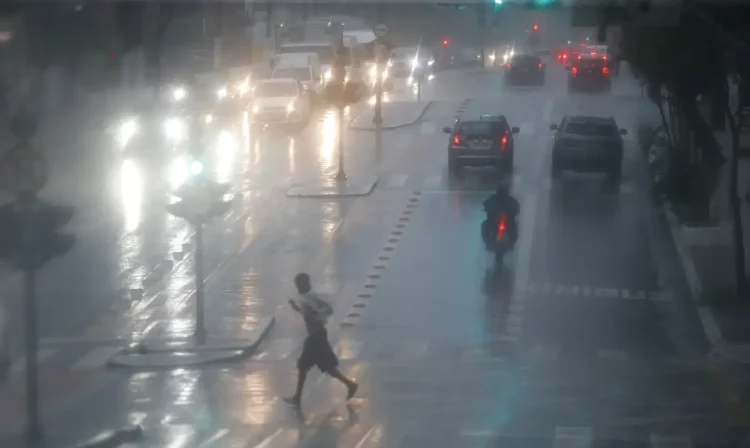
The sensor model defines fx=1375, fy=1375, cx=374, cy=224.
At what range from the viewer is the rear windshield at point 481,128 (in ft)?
118

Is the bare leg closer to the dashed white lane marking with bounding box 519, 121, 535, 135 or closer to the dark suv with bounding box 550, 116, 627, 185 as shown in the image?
the dark suv with bounding box 550, 116, 627, 185

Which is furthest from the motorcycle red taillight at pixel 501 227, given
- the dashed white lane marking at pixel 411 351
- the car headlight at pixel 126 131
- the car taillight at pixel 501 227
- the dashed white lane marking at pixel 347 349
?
the car headlight at pixel 126 131

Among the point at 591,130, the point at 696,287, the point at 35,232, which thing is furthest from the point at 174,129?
the point at 35,232

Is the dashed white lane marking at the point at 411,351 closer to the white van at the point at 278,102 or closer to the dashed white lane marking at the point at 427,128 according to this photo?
the dashed white lane marking at the point at 427,128

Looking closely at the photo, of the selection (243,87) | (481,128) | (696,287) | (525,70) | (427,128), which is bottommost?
(696,287)

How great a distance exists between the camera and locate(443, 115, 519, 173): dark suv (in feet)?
116

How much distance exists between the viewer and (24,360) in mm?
19625

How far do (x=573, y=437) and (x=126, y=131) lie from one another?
32.2 m

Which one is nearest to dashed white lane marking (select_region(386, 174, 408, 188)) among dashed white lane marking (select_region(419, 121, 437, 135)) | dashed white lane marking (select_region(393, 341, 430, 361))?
dashed white lane marking (select_region(419, 121, 437, 135))

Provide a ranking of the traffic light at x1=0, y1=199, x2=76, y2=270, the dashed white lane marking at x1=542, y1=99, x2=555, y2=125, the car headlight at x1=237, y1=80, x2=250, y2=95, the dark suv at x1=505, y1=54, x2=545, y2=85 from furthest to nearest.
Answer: the dark suv at x1=505, y1=54, x2=545, y2=85 → the car headlight at x1=237, y1=80, x2=250, y2=95 → the dashed white lane marking at x1=542, y1=99, x2=555, y2=125 → the traffic light at x1=0, y1=199, x2=76, y2=270

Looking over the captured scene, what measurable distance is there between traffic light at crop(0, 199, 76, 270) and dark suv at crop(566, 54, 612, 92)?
4209 centimetres

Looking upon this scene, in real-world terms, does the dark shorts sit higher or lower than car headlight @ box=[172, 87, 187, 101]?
lower

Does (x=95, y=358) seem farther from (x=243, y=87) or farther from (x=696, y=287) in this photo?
(x=243, y=87)

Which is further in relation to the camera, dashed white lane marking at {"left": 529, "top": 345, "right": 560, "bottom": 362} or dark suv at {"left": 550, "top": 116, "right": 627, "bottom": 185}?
dark suv at {"left": 550, "top": 116, "right": 627, "bottom": 185}
